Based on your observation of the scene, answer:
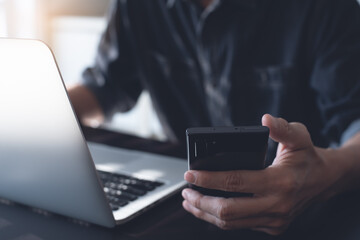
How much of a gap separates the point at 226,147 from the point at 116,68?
30.0 inches

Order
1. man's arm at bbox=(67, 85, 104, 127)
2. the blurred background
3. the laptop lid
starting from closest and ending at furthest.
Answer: the laptop lid < man's arm at bbox=(67, 85, 104, 127) < the blurred background

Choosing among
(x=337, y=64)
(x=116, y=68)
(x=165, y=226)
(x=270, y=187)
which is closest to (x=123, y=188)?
(x=165, y=226)

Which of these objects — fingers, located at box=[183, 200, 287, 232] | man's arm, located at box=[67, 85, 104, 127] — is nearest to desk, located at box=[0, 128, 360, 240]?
fingers, located at box=[183, 200, 287, 232]

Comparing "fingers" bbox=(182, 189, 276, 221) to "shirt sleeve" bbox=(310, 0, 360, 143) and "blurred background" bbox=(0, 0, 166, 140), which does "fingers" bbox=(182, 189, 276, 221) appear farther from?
"blurred background" bbox=(0, 0, 166, 140)

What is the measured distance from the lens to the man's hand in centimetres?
42

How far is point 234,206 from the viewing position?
0.42 meters

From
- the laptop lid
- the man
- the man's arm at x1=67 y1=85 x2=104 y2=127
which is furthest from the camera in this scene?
the man's arm at x1=67 y1=85 x2=104 y2=127

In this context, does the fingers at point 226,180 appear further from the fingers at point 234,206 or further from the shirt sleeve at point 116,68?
the shirt sleeve at point 116,68

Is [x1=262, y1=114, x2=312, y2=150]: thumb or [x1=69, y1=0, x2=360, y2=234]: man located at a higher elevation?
[x1=262, y1=114, x2=312, y2=150]: thumb

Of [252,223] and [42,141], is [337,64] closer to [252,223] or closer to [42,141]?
[252,223]

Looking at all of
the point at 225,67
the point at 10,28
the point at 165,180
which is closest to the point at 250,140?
the point at 165,180

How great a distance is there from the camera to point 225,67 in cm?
97

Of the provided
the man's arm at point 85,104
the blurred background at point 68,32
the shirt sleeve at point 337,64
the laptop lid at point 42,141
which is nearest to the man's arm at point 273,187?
the laptop lid at point 42,141

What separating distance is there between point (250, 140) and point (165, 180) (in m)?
0.19
